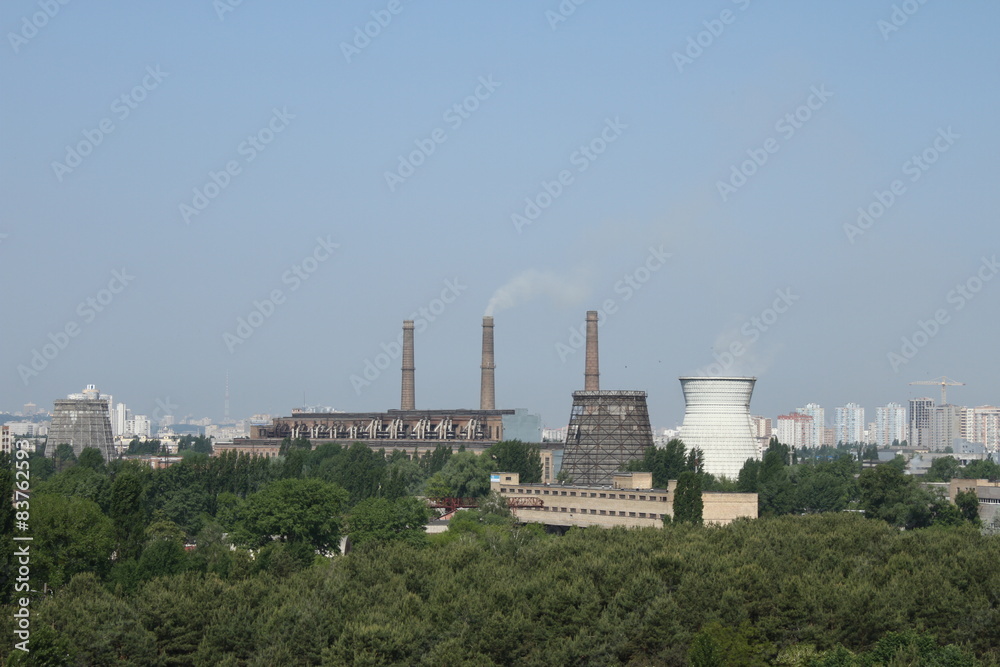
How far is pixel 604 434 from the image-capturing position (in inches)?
3622

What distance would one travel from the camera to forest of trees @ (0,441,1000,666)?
35594 millimetres

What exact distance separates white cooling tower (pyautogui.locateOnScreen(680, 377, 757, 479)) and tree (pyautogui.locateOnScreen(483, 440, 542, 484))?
33.5 feet

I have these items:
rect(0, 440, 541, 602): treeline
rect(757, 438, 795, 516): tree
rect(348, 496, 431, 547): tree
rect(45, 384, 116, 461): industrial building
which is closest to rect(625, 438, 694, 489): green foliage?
rect(757, 438, 795, 516): tree

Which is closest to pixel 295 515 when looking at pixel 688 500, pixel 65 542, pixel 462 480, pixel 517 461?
pixel 65 542

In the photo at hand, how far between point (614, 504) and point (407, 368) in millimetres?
55357

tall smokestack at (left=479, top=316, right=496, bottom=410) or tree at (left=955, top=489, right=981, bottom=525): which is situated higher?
tall smokestack at (left=479, top=316, right=496, bottom=410)

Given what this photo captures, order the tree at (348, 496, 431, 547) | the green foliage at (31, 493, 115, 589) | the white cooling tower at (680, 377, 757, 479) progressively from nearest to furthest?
the green foliage at (31, 493, 115, 589)
the tree at (348, 496, 431, 547)
the white cooling tower at (680, 377, 757, 479)

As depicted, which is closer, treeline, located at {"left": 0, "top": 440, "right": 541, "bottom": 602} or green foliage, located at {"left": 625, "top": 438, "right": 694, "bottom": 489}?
treeline, located at {"left": 0, "top": 440, "right": 541, "bottom": 602}

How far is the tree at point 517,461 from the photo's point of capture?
→ 87062mm

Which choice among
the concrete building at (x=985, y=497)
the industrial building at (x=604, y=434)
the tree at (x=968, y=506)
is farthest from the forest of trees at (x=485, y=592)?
the industrial building at (x=604, y=434)

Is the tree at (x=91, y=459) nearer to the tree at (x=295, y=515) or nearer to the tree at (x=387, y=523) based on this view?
the tree at (x=387, y=523)

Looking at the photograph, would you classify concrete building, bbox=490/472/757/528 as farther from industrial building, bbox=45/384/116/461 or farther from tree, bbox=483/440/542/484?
industrial building, bbox=45/384/116/461

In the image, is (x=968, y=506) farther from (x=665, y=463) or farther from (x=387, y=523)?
(x=387, y=523)

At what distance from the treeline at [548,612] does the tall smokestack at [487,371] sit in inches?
2805
